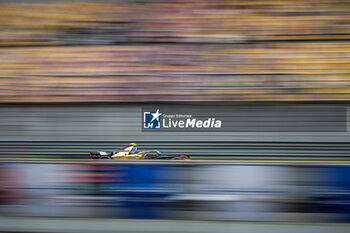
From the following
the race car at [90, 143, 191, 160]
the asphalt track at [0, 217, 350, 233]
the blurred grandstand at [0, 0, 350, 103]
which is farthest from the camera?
the blurred grandstand at [0, 0, 350, 103]

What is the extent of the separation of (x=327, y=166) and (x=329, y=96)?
9426mm

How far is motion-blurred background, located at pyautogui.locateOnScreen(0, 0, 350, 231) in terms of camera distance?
13.6 metres

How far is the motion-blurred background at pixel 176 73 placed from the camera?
1362cm

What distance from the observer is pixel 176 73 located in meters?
14.0

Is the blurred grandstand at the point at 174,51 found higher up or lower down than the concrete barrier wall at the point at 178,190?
higher up

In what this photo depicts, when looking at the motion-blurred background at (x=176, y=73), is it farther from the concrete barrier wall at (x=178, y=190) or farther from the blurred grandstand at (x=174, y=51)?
the concrete barrier wall at (x=178, y=190)

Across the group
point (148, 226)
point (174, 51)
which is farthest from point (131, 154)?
point (148, 226)

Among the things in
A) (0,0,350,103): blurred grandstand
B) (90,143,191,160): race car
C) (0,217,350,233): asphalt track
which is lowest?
(90,143,191,160): race car

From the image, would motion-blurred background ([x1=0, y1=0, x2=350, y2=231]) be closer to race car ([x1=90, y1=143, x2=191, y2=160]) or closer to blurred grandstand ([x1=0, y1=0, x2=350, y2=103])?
blurred grandstand ([x1=0, y1=0, x2=350, y2=103])

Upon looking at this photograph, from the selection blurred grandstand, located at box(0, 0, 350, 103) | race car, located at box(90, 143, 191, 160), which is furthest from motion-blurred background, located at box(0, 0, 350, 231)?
race car, located at box(90, 143, 191, 160)

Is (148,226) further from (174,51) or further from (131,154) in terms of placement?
(174,51)

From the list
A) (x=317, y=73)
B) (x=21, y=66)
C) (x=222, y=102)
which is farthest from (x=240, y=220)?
(x=21, y=66)

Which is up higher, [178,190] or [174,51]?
[174,51]

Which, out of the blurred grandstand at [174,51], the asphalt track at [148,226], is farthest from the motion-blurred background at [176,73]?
the asphalt track at [148,226]
